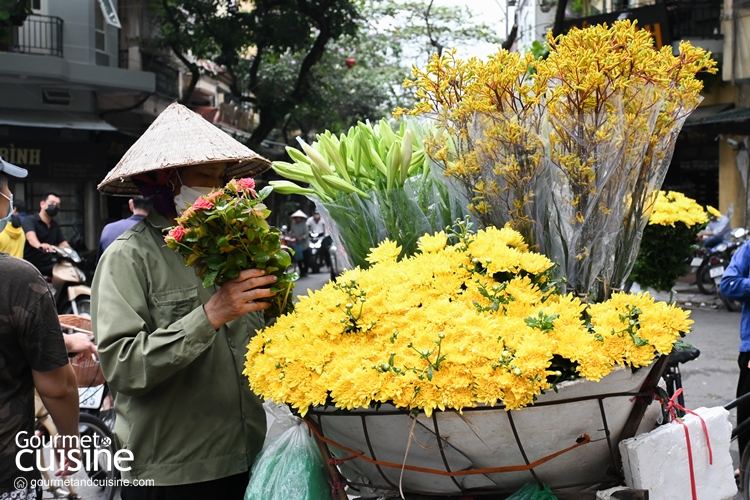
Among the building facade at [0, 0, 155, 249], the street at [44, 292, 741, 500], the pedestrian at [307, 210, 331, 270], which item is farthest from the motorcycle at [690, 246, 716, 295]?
the building facade at [0, 0, 155, 249]

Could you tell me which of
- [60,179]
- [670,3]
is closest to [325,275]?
[60,179]

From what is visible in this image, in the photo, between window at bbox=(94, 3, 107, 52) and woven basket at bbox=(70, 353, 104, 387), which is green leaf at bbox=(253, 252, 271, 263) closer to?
woven basket at bbox=(70, 353, 104, 387)

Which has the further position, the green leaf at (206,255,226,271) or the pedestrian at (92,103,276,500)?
the pedestrian at (92,103,276,500)

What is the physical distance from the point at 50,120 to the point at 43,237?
568cm

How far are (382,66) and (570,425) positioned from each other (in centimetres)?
2594

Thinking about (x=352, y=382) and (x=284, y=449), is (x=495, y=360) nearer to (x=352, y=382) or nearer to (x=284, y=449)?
(x=352, y=382)

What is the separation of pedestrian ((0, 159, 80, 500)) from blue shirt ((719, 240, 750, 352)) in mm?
3439

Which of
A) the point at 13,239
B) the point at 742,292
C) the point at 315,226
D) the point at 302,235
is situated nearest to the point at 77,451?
the point at 742,292

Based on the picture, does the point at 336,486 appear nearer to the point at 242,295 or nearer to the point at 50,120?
the point at 242,295

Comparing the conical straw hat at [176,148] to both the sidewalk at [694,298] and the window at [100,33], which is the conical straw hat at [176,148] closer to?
the sidewalk at [694,298]

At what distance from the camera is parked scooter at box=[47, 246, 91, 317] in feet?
26.5

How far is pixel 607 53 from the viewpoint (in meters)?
1.73

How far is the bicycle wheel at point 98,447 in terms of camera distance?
170 inches

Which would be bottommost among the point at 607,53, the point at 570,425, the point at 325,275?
the point at 325,275
